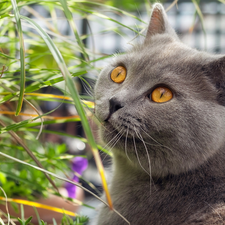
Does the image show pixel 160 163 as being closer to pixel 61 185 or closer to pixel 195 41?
pixel 61 185

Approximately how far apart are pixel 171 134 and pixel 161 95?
0.11 meters

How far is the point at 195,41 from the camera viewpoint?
2.23 metres

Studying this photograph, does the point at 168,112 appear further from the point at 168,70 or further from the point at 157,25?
the point at 157,25

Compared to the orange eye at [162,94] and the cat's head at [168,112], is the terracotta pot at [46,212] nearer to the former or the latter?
the cat's head at [168,112]

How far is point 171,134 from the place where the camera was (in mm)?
639

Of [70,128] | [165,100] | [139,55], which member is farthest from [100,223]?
[70,128]

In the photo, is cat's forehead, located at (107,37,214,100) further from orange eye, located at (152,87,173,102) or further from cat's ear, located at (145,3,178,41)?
cat's ear, located at (145,3,178,41)

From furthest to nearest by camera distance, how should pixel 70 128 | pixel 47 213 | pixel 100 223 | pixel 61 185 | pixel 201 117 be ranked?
pixel 70 128, pixel 61 185, pixel 47 213, pixel 100 223, pixel 201 117

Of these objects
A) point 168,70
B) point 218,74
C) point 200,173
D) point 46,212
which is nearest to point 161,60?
point 168,70

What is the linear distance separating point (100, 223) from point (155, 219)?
20cm

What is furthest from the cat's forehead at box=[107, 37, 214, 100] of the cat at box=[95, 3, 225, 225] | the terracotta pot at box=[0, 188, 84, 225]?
the terracotta pot at box=[0, 188, 84, 225]

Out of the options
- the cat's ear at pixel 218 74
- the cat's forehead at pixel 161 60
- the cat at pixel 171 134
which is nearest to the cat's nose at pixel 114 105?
the cat at pixel 171 134

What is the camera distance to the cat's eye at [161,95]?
2.24 ft

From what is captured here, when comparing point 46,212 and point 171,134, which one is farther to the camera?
point 46,212
